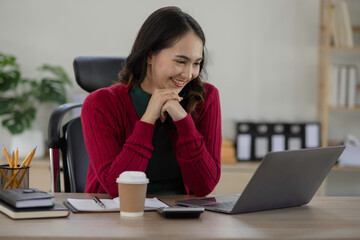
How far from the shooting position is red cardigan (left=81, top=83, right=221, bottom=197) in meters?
1.68

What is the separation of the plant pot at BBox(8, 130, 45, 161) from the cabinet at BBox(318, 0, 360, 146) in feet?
6.33

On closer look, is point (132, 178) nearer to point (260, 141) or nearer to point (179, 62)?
point (179, 62)

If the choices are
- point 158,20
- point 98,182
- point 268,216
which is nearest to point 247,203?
point 268,216

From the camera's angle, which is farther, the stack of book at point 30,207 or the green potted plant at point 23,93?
the green potted plant at point 23,93

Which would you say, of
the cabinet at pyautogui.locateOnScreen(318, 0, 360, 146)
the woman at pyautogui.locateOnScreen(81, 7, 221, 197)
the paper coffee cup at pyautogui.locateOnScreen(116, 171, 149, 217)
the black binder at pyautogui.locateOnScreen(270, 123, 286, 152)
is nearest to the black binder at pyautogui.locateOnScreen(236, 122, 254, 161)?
the black binder at pyautogui.locateOnScreen(270, 123, 286, 152)

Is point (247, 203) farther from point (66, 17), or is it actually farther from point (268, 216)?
point (66, 17)

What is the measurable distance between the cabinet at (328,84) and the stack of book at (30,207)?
2.70m

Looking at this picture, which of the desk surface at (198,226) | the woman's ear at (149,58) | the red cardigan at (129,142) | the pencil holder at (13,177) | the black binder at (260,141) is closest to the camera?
the desk surface at (198,226)

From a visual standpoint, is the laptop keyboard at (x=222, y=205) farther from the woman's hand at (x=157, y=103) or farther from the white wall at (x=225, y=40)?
the white wall at (x=225, y=40)

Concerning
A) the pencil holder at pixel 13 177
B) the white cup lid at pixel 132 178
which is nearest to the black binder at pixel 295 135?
the pencil holder at pixel 13 177

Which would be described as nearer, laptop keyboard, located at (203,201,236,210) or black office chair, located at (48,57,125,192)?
laptop keyboard, located at (203,201,236,210)

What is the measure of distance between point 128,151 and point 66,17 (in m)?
2.41

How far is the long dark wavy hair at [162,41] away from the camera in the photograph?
1.83 metres

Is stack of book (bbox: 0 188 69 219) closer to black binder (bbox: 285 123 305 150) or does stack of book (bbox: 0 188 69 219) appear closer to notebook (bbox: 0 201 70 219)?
notebook (bbox: 0 201 70 219)
